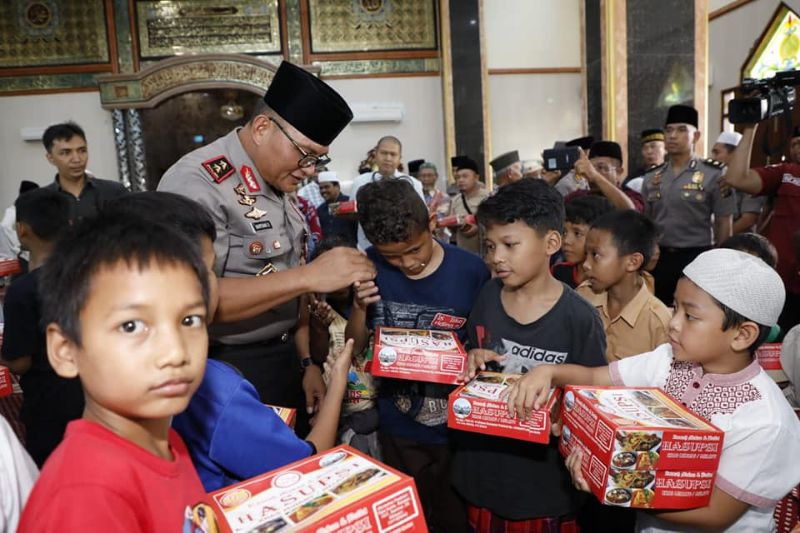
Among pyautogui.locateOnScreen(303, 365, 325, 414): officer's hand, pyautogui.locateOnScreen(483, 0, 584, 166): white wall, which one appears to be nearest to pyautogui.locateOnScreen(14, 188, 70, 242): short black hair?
pyautogui.locateOnScreen(303, 365, 325, 414): officer's hand

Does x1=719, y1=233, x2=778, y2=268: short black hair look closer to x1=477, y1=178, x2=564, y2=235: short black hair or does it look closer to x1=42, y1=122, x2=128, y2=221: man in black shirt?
x1=477, y1=178, x2=564, y2=235: short black hair

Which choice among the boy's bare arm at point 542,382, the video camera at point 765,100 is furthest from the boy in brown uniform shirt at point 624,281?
the video camera at point 765,100

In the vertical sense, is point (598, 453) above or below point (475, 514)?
above

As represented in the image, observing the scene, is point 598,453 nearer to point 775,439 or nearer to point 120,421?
point 775,439

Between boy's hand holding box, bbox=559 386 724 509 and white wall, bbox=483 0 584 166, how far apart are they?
368 inches

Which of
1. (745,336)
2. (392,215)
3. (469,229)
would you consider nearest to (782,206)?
(469,229)

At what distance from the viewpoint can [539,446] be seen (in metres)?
1.65

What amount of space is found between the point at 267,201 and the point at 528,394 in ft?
3.37

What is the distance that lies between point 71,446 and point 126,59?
416 inches

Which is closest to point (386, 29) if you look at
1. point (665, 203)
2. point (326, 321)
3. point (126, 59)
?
point (126, 59)

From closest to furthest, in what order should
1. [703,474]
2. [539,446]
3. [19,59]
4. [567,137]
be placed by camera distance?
[703,474] → [539,446] → [19,59] → [567,137]

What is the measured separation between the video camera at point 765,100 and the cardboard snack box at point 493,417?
8.06 feet

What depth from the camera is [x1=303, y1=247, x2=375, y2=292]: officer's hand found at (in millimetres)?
1582

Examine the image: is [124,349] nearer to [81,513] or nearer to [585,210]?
[81,513]
